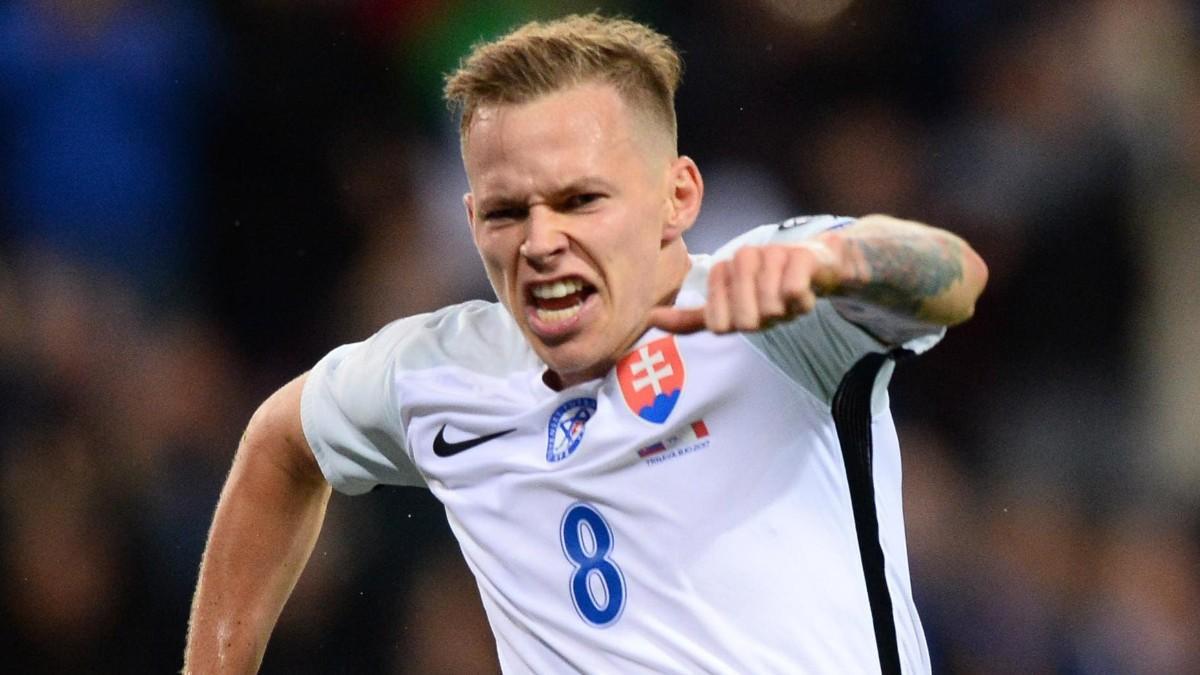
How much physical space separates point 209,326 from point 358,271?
1.65ft

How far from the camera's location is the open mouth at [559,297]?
2.43 m

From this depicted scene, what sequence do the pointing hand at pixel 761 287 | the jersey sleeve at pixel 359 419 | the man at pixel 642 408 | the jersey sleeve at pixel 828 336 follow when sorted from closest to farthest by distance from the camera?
the pointing hand at pixel 761 287
the jersey sleeve at pixel 828 336
the man at pixel 642 408
the jersey sleeve at pixel 359 419

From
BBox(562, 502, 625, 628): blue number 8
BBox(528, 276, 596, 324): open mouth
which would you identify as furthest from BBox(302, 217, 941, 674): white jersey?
BBox(528, 276, 596, 324): open mouth

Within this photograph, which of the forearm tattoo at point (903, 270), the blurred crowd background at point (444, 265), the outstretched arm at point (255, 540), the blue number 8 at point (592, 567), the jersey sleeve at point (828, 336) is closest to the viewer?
the forearm tattoo at point (903, 270)

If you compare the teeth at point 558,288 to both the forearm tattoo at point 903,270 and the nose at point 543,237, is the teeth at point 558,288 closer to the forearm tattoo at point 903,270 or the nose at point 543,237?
the nose at point 543,237

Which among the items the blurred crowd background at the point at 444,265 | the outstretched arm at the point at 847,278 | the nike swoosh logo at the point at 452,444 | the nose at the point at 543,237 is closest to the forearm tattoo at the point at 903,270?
the outstretched arm at the point at 847,278

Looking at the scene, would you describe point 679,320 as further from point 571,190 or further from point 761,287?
point 571,190

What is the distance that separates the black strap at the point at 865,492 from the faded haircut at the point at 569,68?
0.62 meters

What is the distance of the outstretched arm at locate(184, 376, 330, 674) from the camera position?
298cm

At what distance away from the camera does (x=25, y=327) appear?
461 centimetres

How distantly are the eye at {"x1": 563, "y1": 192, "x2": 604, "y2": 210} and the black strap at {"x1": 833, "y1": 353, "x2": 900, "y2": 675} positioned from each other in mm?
512

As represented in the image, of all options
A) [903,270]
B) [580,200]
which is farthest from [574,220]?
[903,270]

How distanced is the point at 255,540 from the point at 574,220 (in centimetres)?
109

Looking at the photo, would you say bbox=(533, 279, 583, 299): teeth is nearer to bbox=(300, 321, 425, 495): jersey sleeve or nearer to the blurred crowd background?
bbox=(300, 321, 425, 495): jersey sleeve
